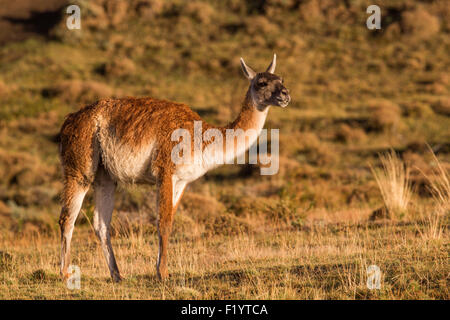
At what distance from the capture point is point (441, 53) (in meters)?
40.3

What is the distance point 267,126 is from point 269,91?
22.7 m

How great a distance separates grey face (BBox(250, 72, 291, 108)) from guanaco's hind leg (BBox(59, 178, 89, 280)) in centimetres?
273

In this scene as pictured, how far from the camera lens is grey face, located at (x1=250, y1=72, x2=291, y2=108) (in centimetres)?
721

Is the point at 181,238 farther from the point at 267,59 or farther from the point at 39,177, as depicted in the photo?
the point at 267,59

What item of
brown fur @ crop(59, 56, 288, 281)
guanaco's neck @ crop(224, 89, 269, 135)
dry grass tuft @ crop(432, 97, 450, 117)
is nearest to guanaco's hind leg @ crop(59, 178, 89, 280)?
brown fur @ crop(59, 56, 288, 281)

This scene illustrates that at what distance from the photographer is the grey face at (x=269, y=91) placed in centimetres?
721

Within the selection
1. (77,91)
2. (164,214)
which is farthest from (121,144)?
(77,91)

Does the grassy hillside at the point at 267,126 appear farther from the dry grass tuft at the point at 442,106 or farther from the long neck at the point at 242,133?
the long neck at the point at 242,133

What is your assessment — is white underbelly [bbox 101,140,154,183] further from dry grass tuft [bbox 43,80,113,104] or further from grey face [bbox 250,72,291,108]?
dry grass tuft [bbox 43,80,113,104]

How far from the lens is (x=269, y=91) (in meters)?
7.34

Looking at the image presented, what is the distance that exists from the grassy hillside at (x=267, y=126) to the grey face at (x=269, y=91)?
219 centimetres

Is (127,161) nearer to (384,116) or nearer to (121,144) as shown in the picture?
(121,144)

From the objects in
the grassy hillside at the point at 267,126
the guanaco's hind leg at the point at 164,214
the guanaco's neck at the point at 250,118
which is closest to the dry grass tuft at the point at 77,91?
the grassy hillside at the point at 267,126
